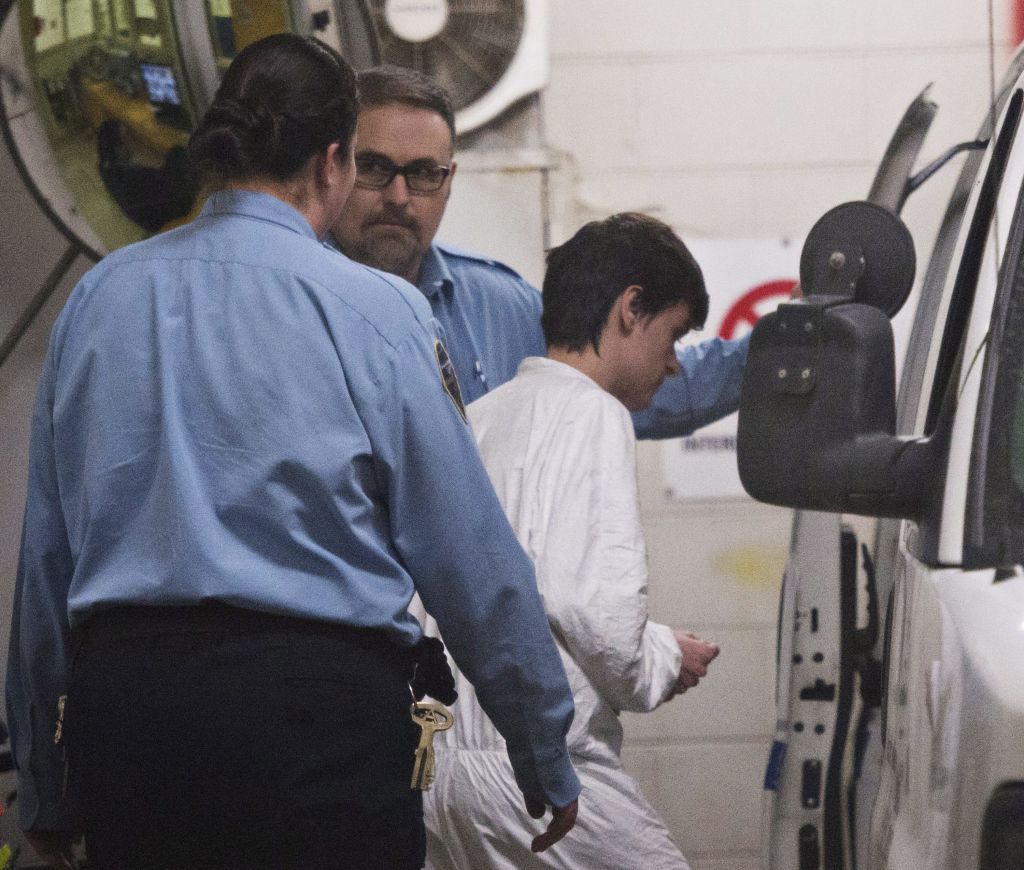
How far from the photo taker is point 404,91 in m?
2.65

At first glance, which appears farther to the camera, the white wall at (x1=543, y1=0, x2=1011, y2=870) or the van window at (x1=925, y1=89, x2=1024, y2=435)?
the white wall at (x1=543, y1=0, x2=1011, y2=870)

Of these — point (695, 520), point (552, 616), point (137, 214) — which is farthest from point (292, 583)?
point (695, 520)

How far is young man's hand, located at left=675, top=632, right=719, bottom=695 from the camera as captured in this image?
2105mm

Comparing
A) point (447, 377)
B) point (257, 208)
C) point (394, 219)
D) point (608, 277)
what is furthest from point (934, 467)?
point (394, 219)

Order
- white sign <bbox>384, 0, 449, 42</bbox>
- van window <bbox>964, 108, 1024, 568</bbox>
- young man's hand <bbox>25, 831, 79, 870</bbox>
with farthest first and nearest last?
white sign <bbox>384, 0, 449, 42</bbox> < young man's hand <bbox>25, 831, 79, 870</bbox> < van window <bbox>964, 108, 1024, 568</bbox>

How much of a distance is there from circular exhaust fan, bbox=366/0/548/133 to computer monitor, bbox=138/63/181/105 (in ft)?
2.96

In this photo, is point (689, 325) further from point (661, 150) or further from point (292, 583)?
point (661, 150)

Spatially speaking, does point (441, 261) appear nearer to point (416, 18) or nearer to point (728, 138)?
point (416, 18)

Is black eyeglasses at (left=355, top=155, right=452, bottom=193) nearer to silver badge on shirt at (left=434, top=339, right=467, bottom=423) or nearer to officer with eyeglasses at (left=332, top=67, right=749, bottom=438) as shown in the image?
officer with eyeglasses at (left=332, top=67, right=749, bottom=438)

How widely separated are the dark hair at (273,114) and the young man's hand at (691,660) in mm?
854

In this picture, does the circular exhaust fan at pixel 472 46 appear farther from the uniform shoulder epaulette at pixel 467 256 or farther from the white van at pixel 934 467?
the white van at pixel 934 467

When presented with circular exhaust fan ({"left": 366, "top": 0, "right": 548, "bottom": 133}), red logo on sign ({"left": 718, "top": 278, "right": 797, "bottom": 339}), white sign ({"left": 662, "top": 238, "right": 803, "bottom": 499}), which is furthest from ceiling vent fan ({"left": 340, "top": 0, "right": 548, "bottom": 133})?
red logo on sign ({"left": 718, "top": 278, "right": 797, "bottom": 339})

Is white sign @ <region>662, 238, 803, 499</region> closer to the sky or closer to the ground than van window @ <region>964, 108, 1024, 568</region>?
closer to the ground

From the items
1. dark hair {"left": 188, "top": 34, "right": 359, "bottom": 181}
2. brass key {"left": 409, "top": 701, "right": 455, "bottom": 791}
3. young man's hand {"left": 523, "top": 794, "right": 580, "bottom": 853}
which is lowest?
young man's hand {"left": 523, "top": 794, "right": 580, "bottom": 853}
